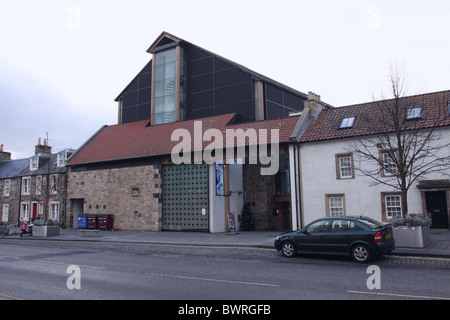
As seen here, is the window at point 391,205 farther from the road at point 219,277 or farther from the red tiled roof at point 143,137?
the road at point 219,277

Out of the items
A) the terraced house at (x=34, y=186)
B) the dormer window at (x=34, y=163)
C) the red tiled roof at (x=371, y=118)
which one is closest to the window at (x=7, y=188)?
the terraced house at (x=34, y=186)

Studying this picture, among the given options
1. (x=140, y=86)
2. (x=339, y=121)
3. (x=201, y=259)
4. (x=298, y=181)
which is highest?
(x=140, y=86)

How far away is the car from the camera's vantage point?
12.1 metres

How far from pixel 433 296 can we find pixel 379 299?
1218 mm

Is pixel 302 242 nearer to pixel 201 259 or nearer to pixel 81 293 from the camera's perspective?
pixel 201 259

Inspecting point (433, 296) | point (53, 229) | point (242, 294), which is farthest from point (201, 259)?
point (53, 229)

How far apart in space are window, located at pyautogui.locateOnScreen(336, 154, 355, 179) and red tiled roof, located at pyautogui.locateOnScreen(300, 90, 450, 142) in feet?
4.10

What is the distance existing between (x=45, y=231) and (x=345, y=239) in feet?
72.2

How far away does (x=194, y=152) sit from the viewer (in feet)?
84.3

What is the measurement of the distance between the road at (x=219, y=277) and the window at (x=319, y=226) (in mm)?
1080

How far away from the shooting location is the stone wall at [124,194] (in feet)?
89.4

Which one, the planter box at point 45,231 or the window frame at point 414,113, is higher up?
the window frame at point 414,113

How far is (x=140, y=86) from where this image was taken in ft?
118

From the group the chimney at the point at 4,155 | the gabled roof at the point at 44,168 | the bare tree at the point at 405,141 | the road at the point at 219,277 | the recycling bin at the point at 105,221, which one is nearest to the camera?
the road at the point at 219,277
